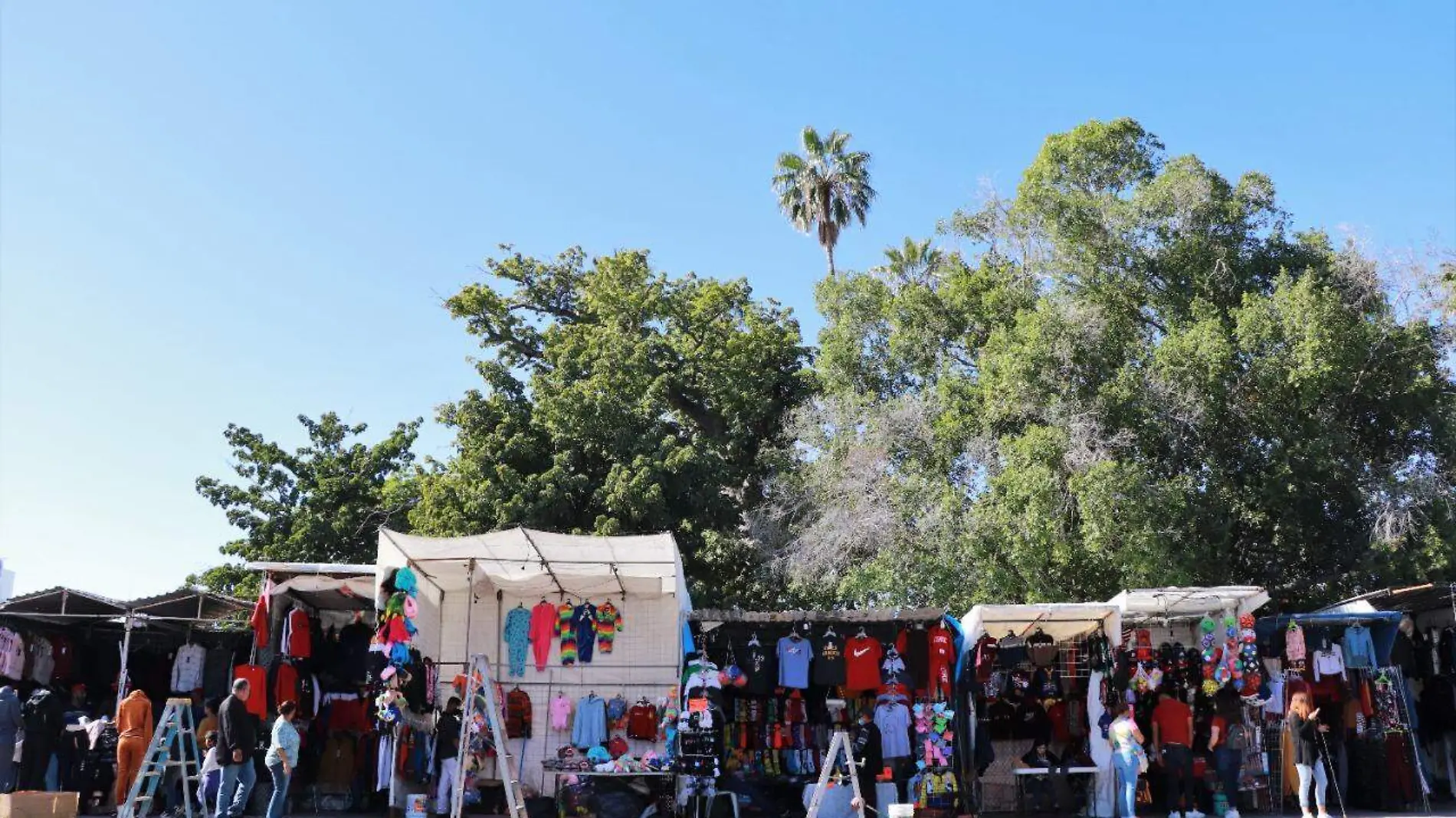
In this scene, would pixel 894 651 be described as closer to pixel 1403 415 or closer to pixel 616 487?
pixel 616 487

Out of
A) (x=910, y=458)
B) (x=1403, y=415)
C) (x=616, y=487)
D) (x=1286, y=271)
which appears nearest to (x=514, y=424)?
(x=616, y=487)

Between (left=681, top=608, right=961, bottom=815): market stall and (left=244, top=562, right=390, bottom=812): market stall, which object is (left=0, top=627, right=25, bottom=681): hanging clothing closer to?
(left=244, top=562, right=390, bottom=812): market stall

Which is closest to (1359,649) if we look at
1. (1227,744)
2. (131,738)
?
(1227,744)

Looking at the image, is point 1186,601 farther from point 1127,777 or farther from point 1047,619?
point 1127,777

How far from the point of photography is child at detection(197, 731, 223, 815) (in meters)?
12.3

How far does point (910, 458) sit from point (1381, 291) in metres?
8.93

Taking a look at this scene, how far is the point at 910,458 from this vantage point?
73.2ft

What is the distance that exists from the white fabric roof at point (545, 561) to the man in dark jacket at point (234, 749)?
7.14ft

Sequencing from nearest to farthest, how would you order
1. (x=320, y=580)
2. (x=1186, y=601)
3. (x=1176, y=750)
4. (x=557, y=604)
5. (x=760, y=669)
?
(x=1176, y=750) → (x=320, y=580) → (x=1186, y=601) → (x=760, y=669) → (x=557, y=604)

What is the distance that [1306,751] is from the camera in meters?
13.1

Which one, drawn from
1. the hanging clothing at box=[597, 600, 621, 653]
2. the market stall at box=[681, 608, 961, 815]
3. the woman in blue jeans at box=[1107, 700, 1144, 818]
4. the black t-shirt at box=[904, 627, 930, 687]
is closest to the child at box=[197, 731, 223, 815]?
the hanging clothing at box=[597, 600, 621, 653]

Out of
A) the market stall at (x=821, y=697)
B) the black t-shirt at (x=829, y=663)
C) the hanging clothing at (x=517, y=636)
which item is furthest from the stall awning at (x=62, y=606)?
the black t-shirt at (x=829, y=663)

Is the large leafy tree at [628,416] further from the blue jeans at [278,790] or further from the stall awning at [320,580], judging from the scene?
the blue jeans at [278,790]

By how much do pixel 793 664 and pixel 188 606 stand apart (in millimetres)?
8041
